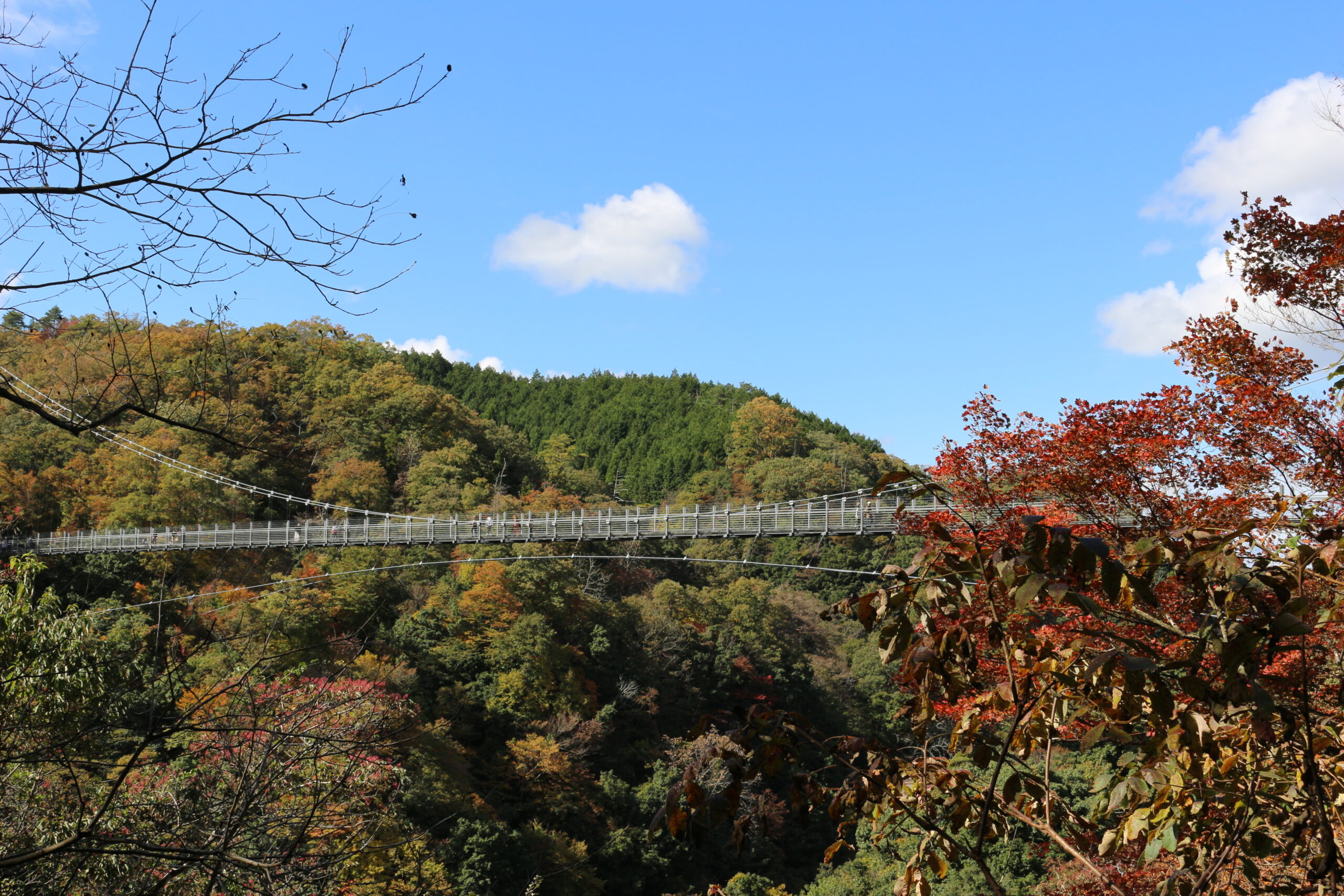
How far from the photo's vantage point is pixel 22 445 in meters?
22.5

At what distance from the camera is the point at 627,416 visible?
45.4 m

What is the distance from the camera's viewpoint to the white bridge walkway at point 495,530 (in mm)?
14562

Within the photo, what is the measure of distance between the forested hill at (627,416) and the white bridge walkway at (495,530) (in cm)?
1722

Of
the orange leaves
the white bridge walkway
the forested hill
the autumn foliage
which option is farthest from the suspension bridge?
the forested hill

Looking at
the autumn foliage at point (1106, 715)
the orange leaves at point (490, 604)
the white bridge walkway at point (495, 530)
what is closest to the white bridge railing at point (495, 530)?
the white bridge walkway at point (495, 530)

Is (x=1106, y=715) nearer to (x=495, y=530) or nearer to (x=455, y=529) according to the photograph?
(x=495, y=530)

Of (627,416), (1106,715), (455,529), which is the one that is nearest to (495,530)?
(455,529)

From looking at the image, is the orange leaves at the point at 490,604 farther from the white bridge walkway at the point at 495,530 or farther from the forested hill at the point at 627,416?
the forested hill at the point at 627,416

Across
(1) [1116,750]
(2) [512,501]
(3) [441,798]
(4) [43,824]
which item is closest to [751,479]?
(2) [512,501]

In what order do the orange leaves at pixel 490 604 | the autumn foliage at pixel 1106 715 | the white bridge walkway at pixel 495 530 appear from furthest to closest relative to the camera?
1. the orange leaves at pixel 490 604
2. the white bridge walkway at pixel 495 530
3. the autumn foliage at pixel 1106 715

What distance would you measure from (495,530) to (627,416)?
28092 mm

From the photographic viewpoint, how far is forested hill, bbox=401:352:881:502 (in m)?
39.1

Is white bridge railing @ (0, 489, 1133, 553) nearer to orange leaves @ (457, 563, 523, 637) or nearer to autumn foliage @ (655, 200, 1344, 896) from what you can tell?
orange leaves @ (457, 563, 523, 637)

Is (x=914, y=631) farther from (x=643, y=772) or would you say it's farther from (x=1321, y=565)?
(x=643, y=772)
